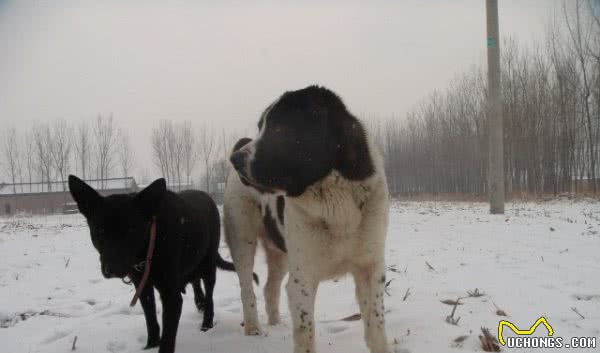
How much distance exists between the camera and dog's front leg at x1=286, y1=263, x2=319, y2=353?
9.37 ft

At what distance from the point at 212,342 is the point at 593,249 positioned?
19.9 ft

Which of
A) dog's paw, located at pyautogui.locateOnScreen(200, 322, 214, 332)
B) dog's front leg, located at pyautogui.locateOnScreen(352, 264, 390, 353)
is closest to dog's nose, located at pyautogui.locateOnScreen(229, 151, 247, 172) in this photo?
dog's front leg, located at pyautogui.locateOnScreen(352, 264, 390, 353)

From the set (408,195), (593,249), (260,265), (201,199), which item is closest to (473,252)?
(593,249)

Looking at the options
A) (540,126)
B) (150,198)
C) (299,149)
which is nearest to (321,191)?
(299,149)

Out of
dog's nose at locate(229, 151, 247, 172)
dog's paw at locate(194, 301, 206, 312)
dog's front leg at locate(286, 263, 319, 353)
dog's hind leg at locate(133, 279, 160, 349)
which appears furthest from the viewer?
dog's paw at locate(194, 301, 206, 312)

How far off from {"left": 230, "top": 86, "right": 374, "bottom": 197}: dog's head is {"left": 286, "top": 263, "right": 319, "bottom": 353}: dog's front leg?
0.64 m

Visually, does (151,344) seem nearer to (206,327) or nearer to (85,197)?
(206,327)

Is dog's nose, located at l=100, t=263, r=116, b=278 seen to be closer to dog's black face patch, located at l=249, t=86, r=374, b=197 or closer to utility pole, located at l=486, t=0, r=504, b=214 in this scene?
dog's black face patch, located at l=249, t=86, r=374, b=197

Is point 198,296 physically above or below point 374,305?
below

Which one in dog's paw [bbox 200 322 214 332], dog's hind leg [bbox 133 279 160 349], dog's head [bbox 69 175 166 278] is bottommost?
dog's paw [bbox 200 322 214 332]

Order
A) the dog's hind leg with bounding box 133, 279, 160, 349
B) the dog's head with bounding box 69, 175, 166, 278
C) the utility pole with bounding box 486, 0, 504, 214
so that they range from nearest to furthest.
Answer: the dog's head with bounding box 69, 175, 166, 278
the dog's hind leg with bounding box 133, 279, 160, 349
the utility pole with bounding box 486, 0, 504, 214

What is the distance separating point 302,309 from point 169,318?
3.20 feet

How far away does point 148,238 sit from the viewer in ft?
9.80

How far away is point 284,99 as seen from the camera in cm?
266
